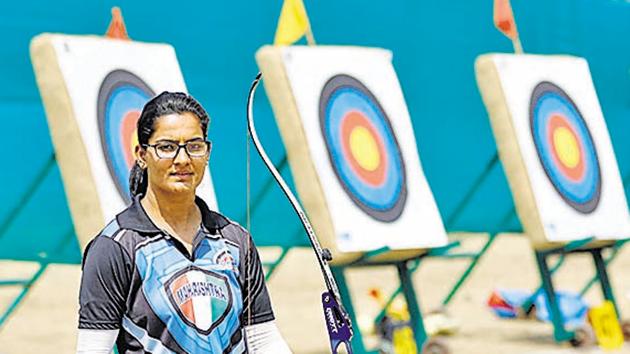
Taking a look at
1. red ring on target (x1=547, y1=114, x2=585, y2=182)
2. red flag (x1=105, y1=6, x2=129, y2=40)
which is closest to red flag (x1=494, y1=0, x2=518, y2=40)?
red ring on target (x1=547, y1=114, x2=585, y2=182)

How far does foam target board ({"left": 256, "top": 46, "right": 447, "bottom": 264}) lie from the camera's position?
4570mm

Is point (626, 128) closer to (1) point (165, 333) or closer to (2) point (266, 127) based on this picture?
(2) point (266, 127)

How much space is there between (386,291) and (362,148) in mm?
4286

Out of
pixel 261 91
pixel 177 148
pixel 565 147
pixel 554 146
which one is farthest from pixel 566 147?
pixel 177 148

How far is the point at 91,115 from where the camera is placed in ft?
12.9

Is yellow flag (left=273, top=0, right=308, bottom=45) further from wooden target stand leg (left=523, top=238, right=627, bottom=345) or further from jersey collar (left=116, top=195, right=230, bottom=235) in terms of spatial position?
jersey collar (left=116, top=195, right=230, bottom=235)

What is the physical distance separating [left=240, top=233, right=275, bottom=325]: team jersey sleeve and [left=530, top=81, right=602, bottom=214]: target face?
13.3 ft

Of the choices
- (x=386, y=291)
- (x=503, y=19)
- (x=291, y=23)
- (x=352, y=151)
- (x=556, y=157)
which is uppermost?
(x=291, y=23)

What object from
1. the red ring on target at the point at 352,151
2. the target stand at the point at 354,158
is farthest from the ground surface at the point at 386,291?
the red ring on target at the point at 352,151

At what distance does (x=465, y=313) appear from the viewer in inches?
293

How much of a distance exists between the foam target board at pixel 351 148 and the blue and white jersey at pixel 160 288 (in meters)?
2.87

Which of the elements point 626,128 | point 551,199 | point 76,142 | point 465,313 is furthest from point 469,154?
point 76,142

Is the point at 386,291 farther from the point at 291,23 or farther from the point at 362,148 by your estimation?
the point at 291,23

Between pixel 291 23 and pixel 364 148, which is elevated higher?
pixel 291 23
